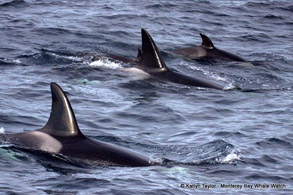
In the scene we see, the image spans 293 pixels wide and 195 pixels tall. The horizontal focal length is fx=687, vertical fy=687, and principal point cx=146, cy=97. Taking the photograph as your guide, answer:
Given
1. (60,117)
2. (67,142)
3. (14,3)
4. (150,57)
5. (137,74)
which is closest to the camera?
(60,117)

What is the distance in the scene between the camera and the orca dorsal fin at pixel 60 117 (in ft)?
35.0

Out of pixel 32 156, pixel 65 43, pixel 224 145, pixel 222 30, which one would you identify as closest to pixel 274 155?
pixel 224 145

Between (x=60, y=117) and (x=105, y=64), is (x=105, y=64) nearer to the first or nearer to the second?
(x=105, y=64)

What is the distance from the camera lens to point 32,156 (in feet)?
35.3

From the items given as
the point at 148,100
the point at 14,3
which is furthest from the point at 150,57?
the point at 14,3

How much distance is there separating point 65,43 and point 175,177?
1320 centimetres

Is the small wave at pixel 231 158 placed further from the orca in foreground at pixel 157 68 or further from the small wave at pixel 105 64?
the small wave at pixel 105 64

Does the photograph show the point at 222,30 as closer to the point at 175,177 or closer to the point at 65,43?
the point at 65,43

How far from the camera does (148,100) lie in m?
15.9

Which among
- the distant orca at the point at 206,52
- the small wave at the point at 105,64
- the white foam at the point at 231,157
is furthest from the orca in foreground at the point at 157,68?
the white foam at the point at 231,157

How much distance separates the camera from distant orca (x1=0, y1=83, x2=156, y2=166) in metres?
10.7

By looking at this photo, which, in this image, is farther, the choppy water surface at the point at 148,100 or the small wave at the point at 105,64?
the small wave at the point at 105,64

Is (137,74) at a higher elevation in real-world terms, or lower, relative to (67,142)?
lower

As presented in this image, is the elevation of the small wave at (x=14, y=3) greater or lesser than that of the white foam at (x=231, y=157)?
greater
